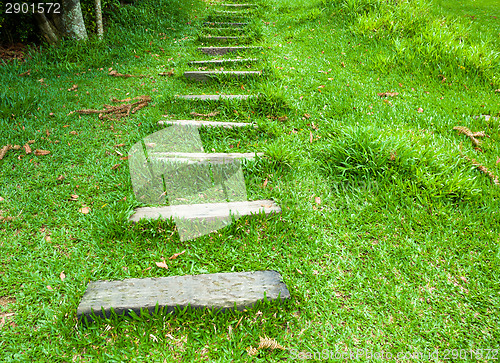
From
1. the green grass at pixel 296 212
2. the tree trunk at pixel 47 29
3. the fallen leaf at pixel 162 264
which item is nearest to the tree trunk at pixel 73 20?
the tree trunk at pixel 47 29

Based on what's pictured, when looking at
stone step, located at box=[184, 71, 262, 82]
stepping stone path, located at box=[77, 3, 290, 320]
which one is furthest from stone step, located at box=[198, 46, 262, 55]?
stepping stone path, located at box=[77, 3, 290, 320]

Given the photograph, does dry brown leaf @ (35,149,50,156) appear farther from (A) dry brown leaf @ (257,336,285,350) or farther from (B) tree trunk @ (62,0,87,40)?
(B) tree trunk @ (62,0,87,40)

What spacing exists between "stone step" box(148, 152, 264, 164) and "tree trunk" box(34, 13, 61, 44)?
3.81 meters

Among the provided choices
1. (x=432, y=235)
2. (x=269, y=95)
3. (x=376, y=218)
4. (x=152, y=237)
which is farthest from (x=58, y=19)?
(x=432, y=235)

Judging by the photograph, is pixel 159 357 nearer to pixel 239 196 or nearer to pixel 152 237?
pixel 152 237

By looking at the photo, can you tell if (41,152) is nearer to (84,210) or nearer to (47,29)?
(84,210)

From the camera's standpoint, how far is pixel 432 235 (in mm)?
2004

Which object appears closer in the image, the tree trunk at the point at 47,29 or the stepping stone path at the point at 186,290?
the stepping stone path at the point at 186,290

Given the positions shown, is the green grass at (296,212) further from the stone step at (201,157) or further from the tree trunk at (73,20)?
the tree trunk at (73,20)

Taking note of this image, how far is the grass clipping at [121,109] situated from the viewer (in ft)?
10.8

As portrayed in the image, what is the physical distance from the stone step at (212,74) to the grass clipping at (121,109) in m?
0.84

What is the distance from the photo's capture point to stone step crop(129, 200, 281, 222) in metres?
2.08

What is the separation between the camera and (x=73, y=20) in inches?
186

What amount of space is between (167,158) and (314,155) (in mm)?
1423
